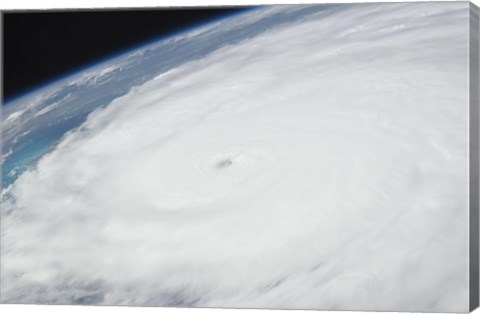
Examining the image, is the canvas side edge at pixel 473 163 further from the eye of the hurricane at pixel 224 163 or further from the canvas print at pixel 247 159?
the eye of the hurricane at pixel 224 163

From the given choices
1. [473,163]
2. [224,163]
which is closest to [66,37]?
[224,163]

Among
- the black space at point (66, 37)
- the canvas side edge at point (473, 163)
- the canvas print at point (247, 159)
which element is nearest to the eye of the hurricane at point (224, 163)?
the canvas print at point (247, 159)

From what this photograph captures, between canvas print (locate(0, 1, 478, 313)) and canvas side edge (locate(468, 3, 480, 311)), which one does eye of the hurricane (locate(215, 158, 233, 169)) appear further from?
canvas side edge (locate(468, 3, 480, 311))

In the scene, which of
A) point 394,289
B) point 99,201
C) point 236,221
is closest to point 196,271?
point 236,221

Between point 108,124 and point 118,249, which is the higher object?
point 108,124

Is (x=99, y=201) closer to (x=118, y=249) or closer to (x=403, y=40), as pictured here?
(x=118, y=249)

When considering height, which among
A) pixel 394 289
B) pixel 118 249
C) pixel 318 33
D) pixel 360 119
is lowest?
pixel 394 289

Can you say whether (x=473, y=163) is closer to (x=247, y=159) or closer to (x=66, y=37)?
(x=247, y=159)
